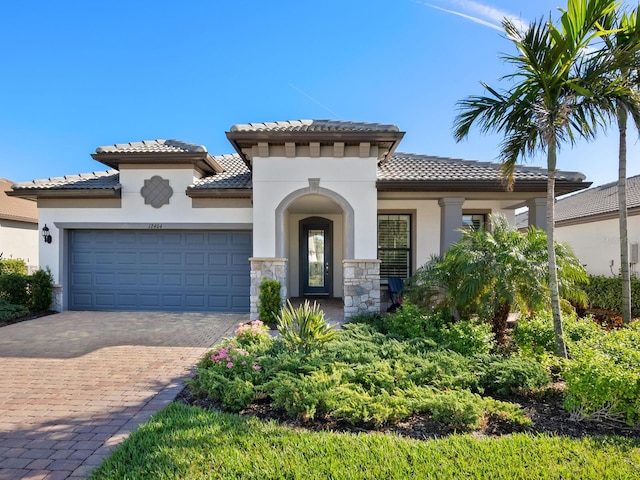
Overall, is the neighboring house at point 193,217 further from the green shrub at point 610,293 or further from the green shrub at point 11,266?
the green shrub at point 11,266

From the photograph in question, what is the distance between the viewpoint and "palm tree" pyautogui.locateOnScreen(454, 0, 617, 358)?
4402 millimetres

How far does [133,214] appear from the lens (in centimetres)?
935

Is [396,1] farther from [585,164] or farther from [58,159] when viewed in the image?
[58,159]

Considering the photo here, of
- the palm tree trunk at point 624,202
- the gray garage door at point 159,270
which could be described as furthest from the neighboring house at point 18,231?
the palm tree trunk at point 624,202

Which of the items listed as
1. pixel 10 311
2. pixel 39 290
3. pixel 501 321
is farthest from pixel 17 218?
pixel 501 321

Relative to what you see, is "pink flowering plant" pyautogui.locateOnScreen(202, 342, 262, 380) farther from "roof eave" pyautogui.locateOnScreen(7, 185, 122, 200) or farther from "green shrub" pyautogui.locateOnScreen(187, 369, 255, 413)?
"roof eave" pyautogui.locateOnScreen(7, 185, 122, 200)

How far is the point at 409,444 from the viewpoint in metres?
2.89

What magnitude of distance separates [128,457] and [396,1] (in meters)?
9.40

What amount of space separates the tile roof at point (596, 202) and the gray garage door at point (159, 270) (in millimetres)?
13221

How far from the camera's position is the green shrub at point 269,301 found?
750cm

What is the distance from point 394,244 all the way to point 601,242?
886cm

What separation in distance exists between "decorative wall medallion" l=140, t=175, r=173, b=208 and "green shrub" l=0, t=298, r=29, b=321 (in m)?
4.20

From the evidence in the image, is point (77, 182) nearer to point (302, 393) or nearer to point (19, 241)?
point (19, 241)

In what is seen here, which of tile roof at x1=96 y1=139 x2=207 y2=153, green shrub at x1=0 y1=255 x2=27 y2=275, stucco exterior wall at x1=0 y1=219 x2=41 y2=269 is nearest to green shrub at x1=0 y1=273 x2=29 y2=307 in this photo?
green shrub at x1=0 y1=255 x2=27 y2=275
